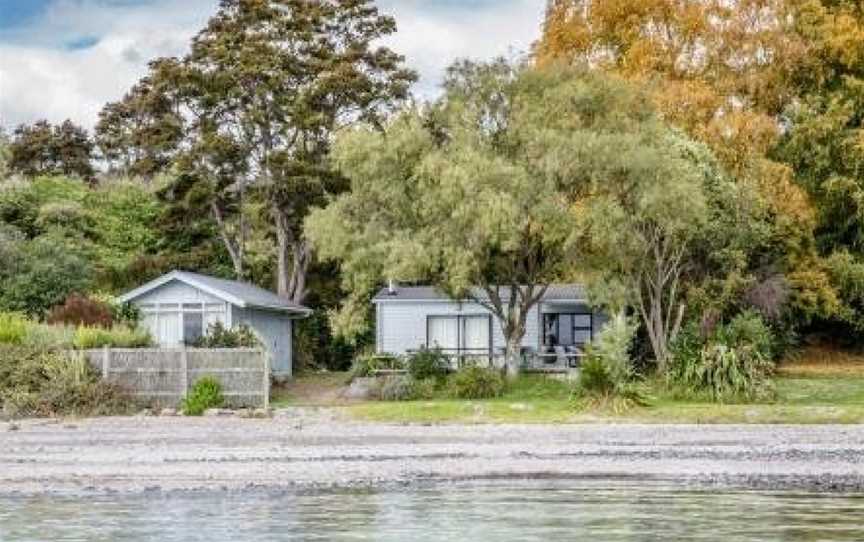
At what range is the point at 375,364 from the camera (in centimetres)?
4809

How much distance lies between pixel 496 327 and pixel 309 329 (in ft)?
32.9

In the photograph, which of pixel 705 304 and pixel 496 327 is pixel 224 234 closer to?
pixel 496 327

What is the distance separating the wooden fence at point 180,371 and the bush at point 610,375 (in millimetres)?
8957

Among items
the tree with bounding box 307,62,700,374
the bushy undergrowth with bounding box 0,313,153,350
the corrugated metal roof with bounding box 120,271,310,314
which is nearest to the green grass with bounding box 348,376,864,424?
the tree with bounding box 307,62,700,374

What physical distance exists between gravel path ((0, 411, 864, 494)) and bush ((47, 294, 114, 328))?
8.48m

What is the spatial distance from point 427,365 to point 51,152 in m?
48.4

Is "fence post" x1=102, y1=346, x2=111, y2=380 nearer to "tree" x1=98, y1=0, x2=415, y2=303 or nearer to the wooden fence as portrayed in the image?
the wooden fence

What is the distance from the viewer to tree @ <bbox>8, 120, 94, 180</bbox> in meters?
86.2

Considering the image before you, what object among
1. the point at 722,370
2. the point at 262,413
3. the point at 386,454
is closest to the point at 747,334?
the point at 722,370

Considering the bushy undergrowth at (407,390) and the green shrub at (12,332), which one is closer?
the green shrub at (12,332)

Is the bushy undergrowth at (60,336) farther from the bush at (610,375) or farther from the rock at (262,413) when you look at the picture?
the bush at (610,375)

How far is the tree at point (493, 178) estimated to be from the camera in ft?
143

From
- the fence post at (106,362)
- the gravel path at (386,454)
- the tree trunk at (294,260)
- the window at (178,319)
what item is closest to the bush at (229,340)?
the window at (178,319)

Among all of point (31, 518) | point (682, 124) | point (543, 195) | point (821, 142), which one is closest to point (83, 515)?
point (31, 518)
